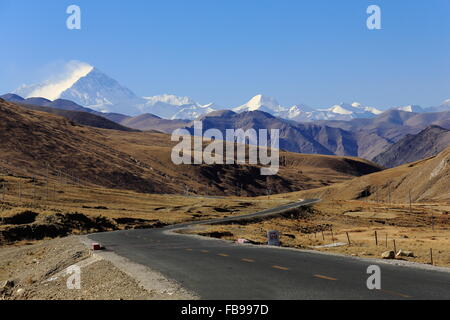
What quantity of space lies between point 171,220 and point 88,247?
1864 inches

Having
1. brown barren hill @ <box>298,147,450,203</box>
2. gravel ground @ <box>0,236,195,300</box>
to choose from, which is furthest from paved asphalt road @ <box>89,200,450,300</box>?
brown barren hill @ <box>298,147,450,203</box>

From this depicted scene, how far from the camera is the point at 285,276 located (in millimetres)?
22406

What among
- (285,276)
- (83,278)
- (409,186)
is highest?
(409,186)

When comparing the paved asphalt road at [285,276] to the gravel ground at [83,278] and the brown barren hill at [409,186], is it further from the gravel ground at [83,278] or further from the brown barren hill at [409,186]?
the brown barren hill at [409,186]

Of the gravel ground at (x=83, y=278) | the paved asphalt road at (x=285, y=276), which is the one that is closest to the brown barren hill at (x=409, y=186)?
the paved asphalt road at (x=285, y=276)

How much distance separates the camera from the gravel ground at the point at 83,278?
19.3 metres

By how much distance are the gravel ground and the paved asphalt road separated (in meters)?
1.20

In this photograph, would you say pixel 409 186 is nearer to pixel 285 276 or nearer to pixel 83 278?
pixel 285 276

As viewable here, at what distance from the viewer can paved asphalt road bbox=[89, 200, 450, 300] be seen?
59.3 ft

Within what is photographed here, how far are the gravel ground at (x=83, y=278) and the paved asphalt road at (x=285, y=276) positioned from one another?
3.93ft

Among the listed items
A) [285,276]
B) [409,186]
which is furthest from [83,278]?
[409,186]

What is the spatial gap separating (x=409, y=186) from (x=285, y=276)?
157775mm

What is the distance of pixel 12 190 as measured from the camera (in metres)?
109
